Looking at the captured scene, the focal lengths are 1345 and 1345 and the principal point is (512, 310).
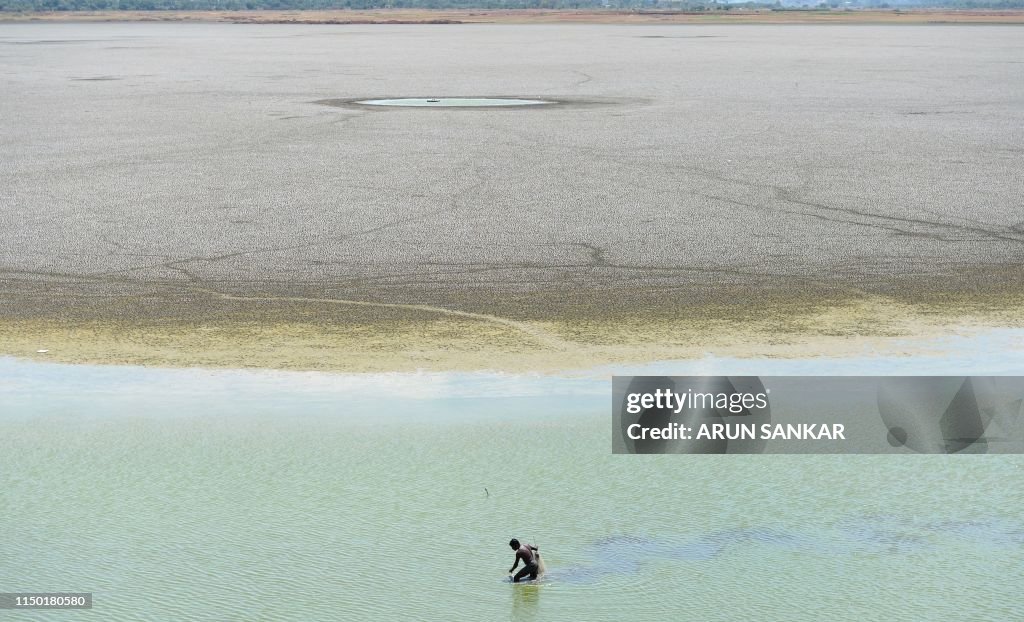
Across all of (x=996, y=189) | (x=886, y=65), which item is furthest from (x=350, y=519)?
(x=886, y=65)

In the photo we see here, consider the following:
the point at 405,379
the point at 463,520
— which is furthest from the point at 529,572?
the point at 405,379

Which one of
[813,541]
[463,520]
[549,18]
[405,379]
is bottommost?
[813,541]

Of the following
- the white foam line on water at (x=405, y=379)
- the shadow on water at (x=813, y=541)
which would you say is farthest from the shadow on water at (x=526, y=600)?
the white foam line on water at (x=405, y=379)

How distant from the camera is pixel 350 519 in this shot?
10.4 meters

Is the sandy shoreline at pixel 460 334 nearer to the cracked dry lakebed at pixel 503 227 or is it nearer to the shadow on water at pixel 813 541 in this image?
the cracked dry lakebed at pixel 503 227

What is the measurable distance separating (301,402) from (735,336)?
499 cm

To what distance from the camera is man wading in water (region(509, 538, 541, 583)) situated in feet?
29.5

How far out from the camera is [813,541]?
9859mm

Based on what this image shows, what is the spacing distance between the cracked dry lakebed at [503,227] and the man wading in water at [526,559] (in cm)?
519

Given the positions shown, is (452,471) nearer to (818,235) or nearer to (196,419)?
(196,419)

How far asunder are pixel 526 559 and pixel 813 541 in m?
2.27

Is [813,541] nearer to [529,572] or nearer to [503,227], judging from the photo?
[529,572]

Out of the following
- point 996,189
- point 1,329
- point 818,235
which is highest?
point 996,189

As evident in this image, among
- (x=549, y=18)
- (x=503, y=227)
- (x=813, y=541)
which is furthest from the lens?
(x=549, y=18)
